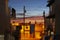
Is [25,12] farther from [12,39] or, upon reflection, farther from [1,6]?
[1,6]

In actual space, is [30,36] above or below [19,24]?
below

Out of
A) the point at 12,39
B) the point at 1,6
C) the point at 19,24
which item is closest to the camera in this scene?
the point at 1,6

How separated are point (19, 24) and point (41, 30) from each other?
1465 millimetres

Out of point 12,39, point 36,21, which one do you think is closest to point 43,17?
point 36,21

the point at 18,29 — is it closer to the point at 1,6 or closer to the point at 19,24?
the point at 19,24

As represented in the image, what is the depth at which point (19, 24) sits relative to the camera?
12.6m

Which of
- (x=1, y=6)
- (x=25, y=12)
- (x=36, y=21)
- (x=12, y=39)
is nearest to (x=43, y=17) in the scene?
(x=36, y=21)

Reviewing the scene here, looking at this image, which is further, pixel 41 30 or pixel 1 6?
pixel 41 30

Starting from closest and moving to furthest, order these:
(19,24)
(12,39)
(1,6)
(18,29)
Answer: (1,6) < (12,39) < (18,29) < (19,24)

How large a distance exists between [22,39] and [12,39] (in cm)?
196

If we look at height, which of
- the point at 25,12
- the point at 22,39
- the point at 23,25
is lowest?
the point at 22,39

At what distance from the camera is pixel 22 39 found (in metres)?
12.2

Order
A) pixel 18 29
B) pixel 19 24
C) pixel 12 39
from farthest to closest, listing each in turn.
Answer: pixel 19 24, pixel 18 29, pixel 12 39

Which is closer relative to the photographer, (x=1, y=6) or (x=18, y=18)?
(x=1, y=6)
